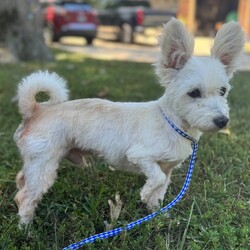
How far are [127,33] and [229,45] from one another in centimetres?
1797

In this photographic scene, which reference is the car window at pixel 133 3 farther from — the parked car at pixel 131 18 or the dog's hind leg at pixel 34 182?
the dog's hind leg at pixel 34 182

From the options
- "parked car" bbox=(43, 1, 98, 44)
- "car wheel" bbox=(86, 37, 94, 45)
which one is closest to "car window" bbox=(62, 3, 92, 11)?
"parked car" bbox=(43, 1, 98, 44)

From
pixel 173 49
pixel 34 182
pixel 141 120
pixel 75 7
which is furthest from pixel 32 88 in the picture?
pixel 75 7

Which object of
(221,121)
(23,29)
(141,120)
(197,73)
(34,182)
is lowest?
(23,29)

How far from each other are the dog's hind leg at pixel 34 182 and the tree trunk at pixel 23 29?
7492 millimetres

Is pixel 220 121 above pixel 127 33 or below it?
above

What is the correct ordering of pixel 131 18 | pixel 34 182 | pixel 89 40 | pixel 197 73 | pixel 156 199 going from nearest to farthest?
Result: pixel 197 73 → pixel 34 182 → pixel 156 199 → pixel 89 40 → pixel 131 18

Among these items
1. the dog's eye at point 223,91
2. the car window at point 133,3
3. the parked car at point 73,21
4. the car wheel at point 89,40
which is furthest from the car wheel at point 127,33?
the dog's eye at point 223,91

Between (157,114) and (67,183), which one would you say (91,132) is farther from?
(67,183)

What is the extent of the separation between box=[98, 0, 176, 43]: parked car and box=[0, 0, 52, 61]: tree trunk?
395 inches

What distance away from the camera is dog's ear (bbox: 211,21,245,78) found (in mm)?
Result: 2744

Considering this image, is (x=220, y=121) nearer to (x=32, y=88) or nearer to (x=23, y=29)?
(x=32, y=88)

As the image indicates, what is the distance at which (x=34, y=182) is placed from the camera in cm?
286

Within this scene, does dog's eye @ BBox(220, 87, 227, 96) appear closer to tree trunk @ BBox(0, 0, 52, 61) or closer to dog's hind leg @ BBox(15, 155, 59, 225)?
dog's hind leg @ BBox(15, 155, 59, 225)
